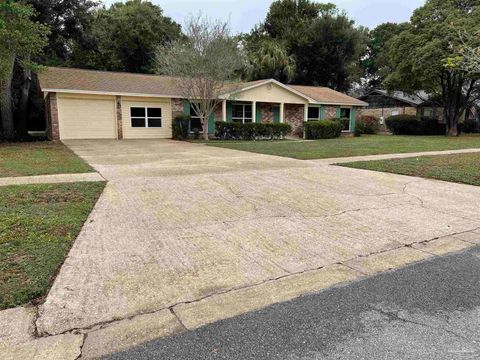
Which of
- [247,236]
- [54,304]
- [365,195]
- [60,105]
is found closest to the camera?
[54,304]

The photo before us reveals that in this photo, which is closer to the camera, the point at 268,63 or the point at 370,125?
the point at 370,125

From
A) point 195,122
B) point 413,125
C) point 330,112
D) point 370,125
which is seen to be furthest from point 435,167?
point 370,125

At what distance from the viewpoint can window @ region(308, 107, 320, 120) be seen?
26875 millimetres

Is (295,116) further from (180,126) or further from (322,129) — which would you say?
(180,126)

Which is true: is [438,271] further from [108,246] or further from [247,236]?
[108,246]

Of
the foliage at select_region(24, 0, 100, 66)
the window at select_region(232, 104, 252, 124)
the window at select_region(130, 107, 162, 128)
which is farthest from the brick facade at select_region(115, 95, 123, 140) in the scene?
the foliage at select_region(24, 0, 100, 66)

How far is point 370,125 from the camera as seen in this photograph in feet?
104

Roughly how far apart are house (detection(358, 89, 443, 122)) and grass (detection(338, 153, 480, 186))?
23.7 m

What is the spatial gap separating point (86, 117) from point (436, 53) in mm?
20713

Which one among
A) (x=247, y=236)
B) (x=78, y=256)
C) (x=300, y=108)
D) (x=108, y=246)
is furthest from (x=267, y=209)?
(x=300, y=108)

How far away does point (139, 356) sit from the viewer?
234 cm

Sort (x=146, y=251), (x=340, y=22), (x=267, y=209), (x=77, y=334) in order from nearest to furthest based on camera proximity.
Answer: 1. (x=77, y=334)
2. (x=146, y=251)
3. (x=267, y=209)
4. (x=340, y=22)

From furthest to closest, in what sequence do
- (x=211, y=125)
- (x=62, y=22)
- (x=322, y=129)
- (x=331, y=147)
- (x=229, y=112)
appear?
(x=62, y=22) < (x=322, y=129) < (x=229, y=112) < (x=211, y=125) < (x=331, y=147)

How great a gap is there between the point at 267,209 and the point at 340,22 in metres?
35.1
